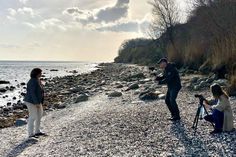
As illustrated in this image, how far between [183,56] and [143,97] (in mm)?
15278

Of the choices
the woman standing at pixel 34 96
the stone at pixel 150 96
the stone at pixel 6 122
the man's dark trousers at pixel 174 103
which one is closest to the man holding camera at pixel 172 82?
the man's dark trousers at pixel 174 103

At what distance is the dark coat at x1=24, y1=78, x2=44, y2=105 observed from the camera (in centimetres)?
1212

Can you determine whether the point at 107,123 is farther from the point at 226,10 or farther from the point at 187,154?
the point at 226,10

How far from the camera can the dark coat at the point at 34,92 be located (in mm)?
12117

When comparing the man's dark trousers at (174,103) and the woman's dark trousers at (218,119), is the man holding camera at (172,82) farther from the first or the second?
the woman's dark trousers at (218,119)

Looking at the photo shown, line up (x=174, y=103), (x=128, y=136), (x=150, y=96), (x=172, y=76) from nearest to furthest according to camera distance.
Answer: (x=128, y=136)
(x=172, y=76)
(x=174, y=103)
(x=150, y=96)

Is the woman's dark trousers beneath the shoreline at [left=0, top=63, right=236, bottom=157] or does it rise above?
above

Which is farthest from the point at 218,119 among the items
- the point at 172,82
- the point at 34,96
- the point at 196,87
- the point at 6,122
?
the point at 6,122

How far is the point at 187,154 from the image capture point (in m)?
8.49

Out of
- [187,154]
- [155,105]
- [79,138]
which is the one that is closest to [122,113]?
[155,105]

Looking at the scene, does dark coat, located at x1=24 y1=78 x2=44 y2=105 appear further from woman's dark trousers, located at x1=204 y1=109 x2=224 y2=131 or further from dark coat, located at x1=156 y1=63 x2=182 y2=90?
Result: woman's dark trousers, located at x1=204 y1=109 x2=224 y2=131

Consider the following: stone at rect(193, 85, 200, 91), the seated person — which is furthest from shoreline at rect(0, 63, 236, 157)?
stone at rect(193, 85, 200, 91)

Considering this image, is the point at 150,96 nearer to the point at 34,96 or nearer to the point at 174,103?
the point at 174,103

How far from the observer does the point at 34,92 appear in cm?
1216
